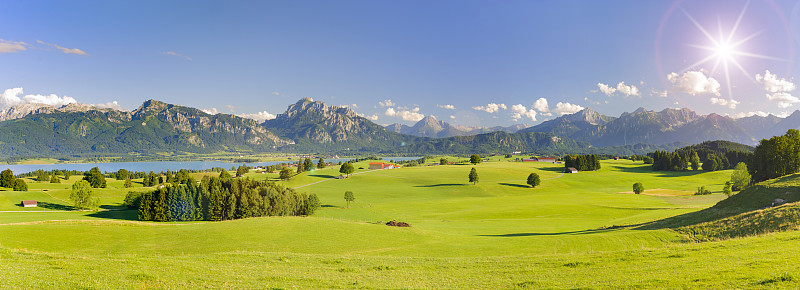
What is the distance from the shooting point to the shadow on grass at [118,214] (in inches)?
2543

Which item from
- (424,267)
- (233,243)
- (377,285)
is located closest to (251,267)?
(377,285)

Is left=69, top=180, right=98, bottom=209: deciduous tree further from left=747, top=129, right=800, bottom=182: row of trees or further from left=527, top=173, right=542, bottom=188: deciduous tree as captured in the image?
left=747, top=129, right=800, bottom=182: row of trees

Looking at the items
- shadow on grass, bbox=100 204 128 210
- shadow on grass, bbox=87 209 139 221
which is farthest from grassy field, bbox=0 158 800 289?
shadow on grass, bbox=100 204 128 210

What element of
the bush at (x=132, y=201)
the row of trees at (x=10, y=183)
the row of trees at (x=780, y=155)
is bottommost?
the bush at (x=132, y=201)

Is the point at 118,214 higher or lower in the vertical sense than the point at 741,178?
lower

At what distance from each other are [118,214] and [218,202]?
2122 centimetres

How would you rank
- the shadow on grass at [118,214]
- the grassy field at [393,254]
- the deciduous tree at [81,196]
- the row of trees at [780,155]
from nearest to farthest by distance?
the grassy field at [393,254]
the shadow on grass at [118,214]
the row of trees at [780,155]
the deciduous tree at [81,196]

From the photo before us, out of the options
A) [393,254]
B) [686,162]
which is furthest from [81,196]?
[686,162]

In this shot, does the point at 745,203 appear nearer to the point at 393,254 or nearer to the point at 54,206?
the point at 393,254

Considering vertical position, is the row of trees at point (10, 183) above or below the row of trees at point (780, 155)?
below

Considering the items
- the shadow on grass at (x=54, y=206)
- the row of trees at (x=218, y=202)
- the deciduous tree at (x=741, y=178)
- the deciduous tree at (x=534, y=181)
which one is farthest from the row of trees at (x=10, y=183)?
the deciduous tree at (x=741, y=178)

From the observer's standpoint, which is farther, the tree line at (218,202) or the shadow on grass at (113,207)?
the shadow on grass at (113,207)

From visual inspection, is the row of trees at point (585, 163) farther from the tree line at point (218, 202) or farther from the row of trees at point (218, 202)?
the row of trees at point (218, 202)

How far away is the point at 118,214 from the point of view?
227 feet
